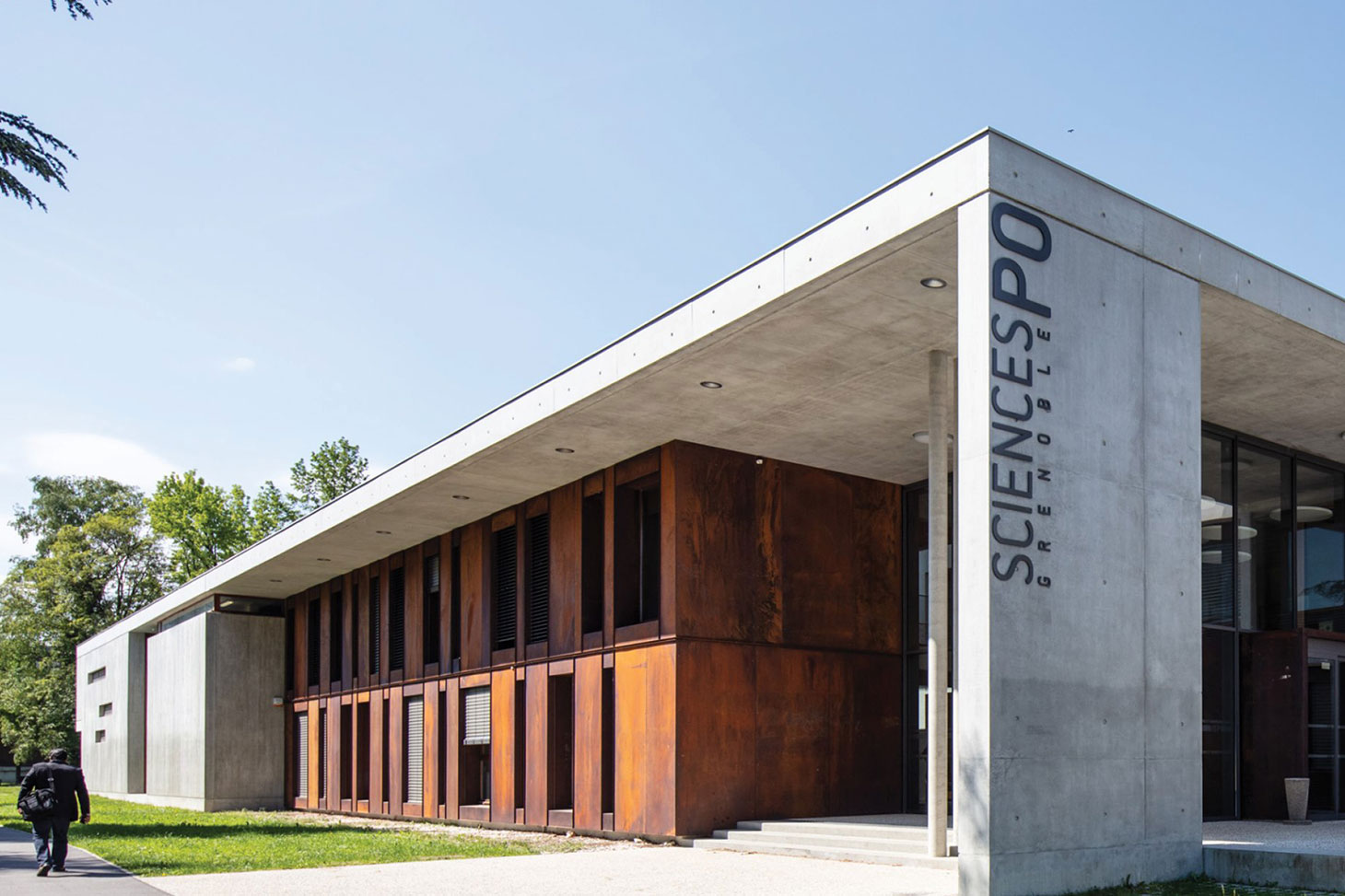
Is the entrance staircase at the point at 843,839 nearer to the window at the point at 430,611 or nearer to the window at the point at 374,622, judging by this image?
the window at the point at 430,611

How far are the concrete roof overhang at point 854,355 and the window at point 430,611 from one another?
10.8 ft

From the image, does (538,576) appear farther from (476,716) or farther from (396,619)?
(396,619)

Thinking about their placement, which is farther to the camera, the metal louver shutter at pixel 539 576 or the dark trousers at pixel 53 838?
the metal louver shutter at pixel 539 576

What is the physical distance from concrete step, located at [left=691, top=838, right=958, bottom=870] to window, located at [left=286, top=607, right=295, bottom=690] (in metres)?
17.3

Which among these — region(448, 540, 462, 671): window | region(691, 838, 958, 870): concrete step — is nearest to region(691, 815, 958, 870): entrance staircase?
region(691, 838, 958, 870): concrete step

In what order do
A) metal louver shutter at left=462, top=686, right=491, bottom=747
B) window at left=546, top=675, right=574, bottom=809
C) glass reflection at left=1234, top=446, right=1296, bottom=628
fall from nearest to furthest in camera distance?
1. glass reflection at left=1234, top=446, right=1296, bottom=628
2. window at left=546, top=675, right=574, bottom=809
3. metal louver shutter at left=462, top=686, right=491, bottom=747

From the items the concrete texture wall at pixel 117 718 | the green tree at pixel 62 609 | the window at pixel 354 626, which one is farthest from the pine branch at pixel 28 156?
the green tree at pixel 62 609

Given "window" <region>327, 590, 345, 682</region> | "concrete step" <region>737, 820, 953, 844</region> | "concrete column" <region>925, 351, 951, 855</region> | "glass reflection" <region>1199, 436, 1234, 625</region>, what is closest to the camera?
"concrete column" <region>925, 351, 951, 855</region>

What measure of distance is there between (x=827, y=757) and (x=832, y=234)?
8.51 meters

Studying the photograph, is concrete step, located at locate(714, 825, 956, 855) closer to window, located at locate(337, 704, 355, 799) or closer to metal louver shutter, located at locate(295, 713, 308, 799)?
window, located at locate(337, 704, 355, 799)

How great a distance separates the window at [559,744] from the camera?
18.6 meters

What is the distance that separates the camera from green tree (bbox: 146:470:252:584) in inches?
2092

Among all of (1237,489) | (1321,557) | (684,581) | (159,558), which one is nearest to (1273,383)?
(1237,489)

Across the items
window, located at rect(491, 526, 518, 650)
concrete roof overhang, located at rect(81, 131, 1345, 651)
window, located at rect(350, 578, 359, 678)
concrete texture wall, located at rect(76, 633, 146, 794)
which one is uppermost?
concrete roof overhang, located at rect(81, 131, 1345, 651)
